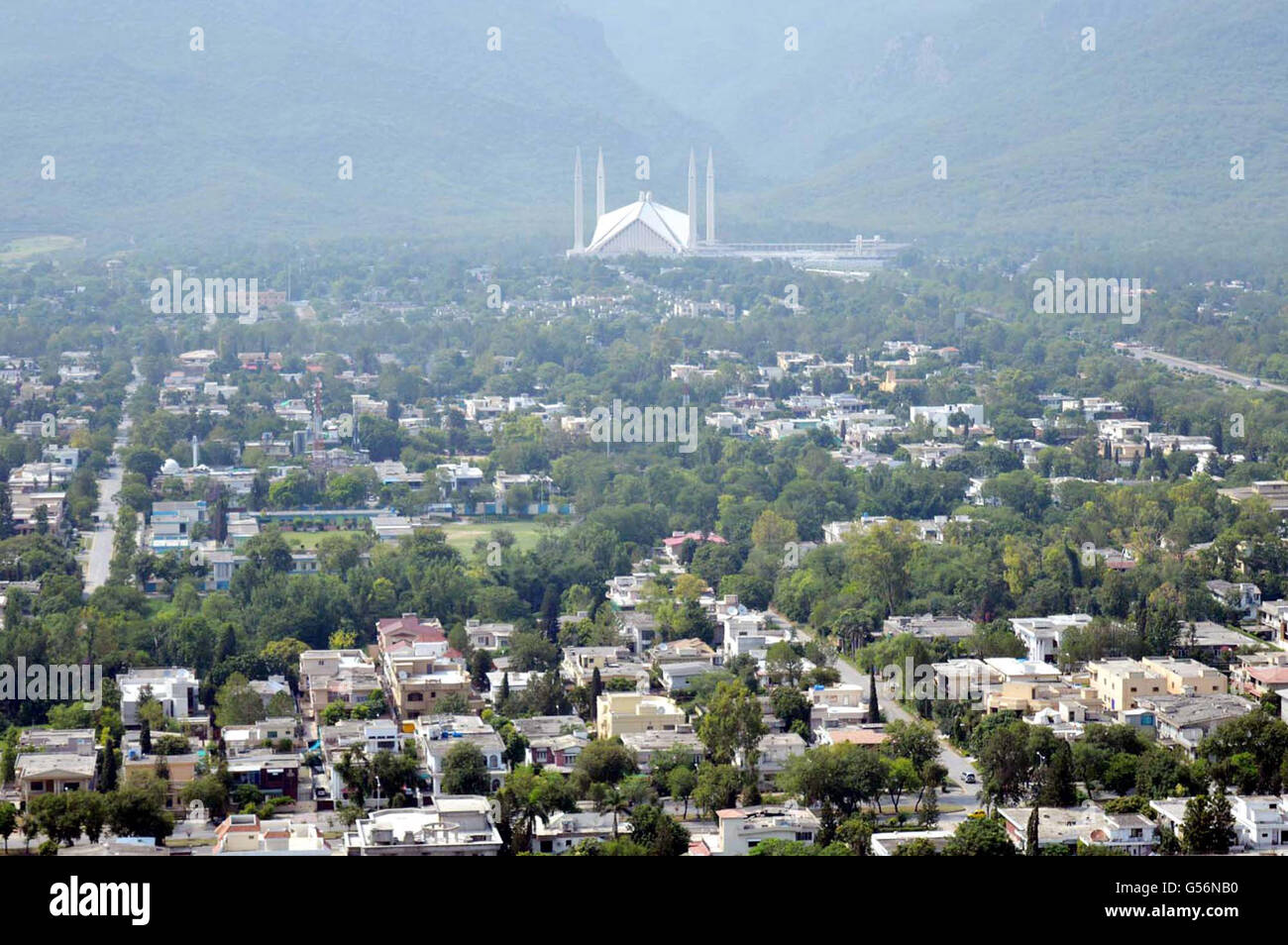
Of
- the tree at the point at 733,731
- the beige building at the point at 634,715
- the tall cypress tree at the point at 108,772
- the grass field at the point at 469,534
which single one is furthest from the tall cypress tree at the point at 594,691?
the grass field at the point at 469,534

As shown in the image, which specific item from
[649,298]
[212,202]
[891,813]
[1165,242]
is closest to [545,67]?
[212,202]

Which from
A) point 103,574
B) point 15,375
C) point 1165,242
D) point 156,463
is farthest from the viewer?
point 1165,242

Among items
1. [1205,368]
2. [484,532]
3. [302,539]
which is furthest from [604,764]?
[1205,368]

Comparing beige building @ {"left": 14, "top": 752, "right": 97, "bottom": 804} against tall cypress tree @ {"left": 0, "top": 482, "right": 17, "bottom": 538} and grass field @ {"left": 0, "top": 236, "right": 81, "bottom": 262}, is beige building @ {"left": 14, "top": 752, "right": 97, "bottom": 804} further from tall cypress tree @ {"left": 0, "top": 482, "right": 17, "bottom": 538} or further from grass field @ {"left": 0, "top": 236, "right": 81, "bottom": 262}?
grass field @ {"left": 0, "top": 236, "right": 81, "bottom": 262}

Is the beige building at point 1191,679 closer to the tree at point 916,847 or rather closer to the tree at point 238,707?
the tree at point 916,847

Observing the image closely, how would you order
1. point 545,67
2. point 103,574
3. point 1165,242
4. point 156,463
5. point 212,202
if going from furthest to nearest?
point 545,67 < point 212,202 < point 1165,242 < point 156,463 < point 103,574

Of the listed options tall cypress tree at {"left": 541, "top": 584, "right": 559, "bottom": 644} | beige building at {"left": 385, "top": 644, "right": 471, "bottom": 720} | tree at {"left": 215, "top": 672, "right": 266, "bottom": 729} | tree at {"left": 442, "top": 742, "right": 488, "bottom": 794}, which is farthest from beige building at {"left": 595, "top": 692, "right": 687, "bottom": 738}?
tall cypress tree at {"left": 541, "top": 584, "right": 559, "bottom": 644}
